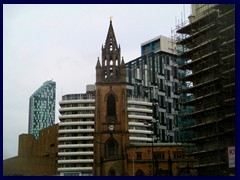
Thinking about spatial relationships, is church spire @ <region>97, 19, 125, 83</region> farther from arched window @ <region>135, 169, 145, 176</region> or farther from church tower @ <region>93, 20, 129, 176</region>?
arched window @ <region>135, 169, 145, 176</region>

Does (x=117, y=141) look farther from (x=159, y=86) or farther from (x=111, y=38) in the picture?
(x=159, y=86)

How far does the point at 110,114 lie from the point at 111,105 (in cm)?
137

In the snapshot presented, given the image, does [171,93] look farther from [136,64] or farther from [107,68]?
[107,68]

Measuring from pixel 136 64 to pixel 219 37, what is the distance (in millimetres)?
54256

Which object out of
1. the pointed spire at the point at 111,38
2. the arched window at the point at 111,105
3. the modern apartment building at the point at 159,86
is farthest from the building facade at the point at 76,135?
the pointed spire at the point at 111,38

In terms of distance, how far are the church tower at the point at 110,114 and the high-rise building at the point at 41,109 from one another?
9612cm

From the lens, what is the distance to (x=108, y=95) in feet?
226

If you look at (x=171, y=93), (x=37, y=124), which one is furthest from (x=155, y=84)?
(x=37, y=124)

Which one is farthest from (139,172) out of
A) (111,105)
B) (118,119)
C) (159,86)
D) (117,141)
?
(159,86)

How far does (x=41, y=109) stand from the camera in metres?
175

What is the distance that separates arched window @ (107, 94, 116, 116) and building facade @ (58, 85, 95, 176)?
22451 millimetres

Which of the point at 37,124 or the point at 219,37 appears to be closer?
the point at 219,37

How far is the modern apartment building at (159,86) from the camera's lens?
9819 centimetres

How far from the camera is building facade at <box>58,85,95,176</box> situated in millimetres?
90562
